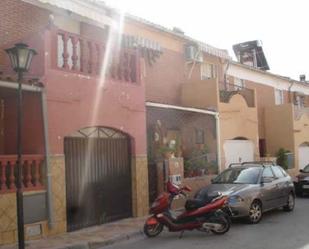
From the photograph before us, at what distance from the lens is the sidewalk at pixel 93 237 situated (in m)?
9.12

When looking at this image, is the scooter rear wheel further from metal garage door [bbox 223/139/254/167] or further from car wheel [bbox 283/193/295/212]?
metal garage door [bbox 223/139/254/167]

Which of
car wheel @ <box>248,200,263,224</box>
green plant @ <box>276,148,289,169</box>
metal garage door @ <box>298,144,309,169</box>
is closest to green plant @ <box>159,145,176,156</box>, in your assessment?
car wheel @ <box>248,200,263,224</box>

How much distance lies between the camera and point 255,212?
11.7 metres

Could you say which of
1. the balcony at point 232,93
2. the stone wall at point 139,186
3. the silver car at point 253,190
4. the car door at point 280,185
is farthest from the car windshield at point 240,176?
the balcony at point 232,93

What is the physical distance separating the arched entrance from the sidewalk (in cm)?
35

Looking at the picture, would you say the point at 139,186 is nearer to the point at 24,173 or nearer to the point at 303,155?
the point at 24,173

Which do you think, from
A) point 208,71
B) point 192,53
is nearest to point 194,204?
point 192,53

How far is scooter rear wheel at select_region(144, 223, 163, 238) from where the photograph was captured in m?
10.2

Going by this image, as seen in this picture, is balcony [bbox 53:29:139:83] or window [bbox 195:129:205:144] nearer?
balcony [bbox 53:29:139:83]

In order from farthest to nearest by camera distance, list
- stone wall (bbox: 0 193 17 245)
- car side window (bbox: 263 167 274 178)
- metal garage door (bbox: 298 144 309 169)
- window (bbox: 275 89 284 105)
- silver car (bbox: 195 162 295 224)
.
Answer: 1. window (bbox: 275 89 284 105)
2. metal garage door (bbox: 298 144 309 169)
3. car side window (bbox: 263 167 274 178)
4. silver car (bbox: 195 162 295 224)
5. stone wall (bbox: 0 193 17 245)

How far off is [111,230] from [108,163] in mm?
1912

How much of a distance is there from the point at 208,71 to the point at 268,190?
391 inches

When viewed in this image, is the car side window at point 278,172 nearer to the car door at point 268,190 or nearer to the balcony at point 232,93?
the car door at point 268,190

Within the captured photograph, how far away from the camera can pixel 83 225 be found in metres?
11.0
